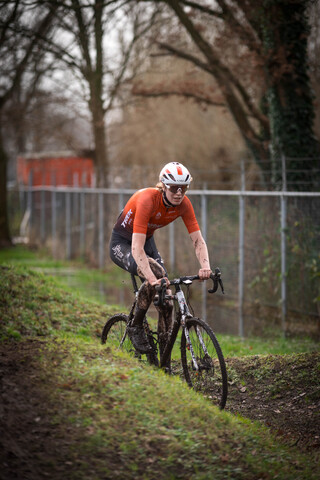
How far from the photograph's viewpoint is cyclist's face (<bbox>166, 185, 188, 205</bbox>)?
6543mm

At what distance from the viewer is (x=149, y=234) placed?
7176 mm

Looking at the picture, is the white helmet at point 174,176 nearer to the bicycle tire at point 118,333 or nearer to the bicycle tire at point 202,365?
the bicycle tire at point 202,365

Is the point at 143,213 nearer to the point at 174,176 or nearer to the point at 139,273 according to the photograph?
the point at 174,176

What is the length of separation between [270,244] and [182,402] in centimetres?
775

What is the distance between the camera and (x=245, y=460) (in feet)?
16.3

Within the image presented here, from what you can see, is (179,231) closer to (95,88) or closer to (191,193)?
(191,193)

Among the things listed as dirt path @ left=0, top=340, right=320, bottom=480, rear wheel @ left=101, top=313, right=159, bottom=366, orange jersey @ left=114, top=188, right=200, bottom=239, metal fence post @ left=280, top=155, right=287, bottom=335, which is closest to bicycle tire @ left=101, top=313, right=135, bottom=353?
rear wheel @ left=101, top=313, right=159, bottom=366

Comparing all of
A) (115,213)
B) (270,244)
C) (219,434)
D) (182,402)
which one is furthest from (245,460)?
(115,213)

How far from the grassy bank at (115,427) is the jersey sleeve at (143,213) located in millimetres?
1144

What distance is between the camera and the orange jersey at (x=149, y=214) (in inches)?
259

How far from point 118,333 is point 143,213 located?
1.62 m

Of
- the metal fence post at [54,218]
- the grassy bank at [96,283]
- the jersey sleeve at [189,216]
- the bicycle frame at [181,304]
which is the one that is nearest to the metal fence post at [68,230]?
the grassy bank at [96,283]

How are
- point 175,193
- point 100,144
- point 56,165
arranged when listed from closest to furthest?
point 175,193
point 100,144
point 56,165

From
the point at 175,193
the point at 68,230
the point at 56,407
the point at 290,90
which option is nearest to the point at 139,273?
the point at 175,193
